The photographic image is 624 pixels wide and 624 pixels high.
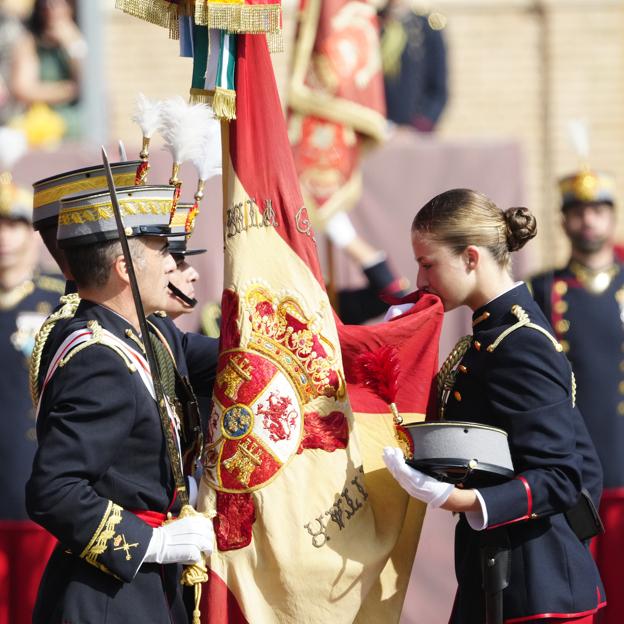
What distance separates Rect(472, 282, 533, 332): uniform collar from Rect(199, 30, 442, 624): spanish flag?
156 mm

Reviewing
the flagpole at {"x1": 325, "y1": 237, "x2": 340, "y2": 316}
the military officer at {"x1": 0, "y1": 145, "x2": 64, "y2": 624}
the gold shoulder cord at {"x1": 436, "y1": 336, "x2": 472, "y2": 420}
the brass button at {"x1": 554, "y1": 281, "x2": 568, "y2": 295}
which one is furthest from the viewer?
the brass button at {"x1": 554, "y1": 281, "x2": 568, "y2": 295}

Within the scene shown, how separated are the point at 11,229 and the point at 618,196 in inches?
163

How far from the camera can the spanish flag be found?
10.7 ft

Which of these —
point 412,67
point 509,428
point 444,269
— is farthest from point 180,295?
point 412,67

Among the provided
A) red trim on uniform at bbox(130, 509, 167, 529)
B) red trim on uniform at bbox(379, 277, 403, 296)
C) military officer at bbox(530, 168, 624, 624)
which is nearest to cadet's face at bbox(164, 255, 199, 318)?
red trim on uniform at bbox(130, 509, 167, 529)

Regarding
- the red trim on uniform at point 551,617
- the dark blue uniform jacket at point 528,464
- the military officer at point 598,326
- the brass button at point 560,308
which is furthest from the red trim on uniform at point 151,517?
the brass button at point 560,308

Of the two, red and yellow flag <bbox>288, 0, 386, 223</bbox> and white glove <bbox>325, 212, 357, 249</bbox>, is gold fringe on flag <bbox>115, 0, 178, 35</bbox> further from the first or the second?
white glove <bbox>325, 212, 357, 249</bbox>

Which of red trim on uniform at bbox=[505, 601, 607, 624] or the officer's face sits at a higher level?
the officer's face

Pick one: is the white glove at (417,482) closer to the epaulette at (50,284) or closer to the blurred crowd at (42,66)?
the epaulette at (50,284)

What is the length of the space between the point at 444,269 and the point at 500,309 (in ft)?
0.58

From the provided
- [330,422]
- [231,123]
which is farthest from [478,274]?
[231,123]

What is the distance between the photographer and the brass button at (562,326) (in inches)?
234

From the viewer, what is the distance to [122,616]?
3.05m

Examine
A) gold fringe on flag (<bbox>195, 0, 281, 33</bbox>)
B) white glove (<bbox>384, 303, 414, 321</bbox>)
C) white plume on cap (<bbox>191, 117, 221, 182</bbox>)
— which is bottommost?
white glove (<bbox>384, 303, 414, 321</bbox>)
